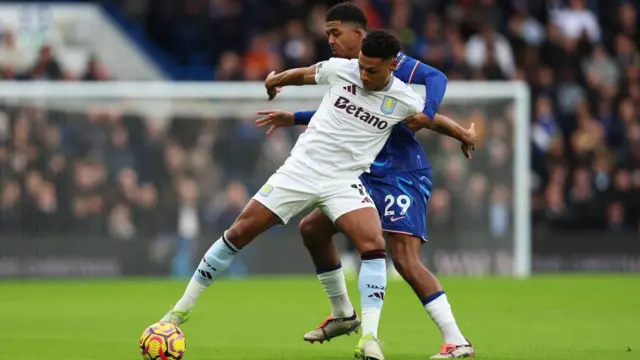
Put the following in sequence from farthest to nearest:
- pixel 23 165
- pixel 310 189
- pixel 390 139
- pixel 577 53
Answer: pixel 577 53 → pixel 23 165 → pixel 390 139 → pixel 310 189

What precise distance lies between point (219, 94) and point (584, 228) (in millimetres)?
Answer: 5849

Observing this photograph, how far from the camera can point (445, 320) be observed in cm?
838

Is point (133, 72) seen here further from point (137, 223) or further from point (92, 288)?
point (92, 288)

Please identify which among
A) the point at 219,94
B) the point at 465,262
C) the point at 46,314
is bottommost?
the point at 465,262

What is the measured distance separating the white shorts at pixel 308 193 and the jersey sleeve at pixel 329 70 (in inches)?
23.3

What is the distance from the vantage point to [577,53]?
2175 centimetres

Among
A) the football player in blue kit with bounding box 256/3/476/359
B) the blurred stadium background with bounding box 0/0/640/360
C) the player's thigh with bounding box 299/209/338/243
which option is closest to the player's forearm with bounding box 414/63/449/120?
the football player in blue kit with bounding box 256/3/476/359

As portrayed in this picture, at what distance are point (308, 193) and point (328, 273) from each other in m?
0.92

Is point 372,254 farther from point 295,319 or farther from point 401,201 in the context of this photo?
point 295,319

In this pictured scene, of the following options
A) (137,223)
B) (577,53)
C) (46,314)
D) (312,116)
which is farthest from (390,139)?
(577,53)

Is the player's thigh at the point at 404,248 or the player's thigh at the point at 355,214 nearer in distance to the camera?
the player's thigh at the point at 355,214

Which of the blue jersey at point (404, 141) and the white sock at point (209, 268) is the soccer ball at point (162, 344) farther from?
the blue jersey at point (404, 141)

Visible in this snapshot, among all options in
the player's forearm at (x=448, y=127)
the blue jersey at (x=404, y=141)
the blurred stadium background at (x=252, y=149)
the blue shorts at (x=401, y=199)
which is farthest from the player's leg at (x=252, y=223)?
the blurred stadium background at (x=252, y=149)

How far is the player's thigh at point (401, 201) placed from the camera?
28.1 feet
